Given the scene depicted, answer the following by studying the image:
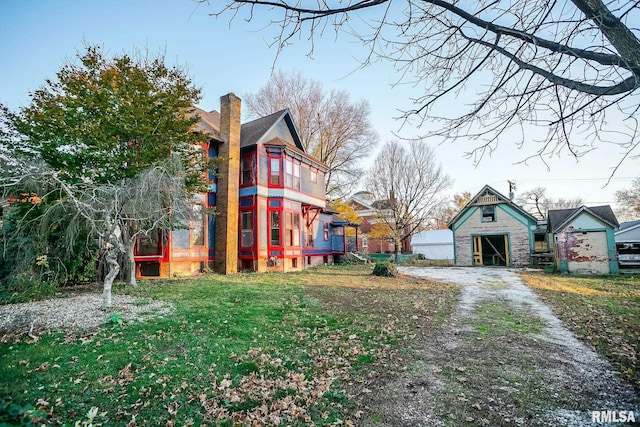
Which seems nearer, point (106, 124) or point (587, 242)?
point (106, 124)

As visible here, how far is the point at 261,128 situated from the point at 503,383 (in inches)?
689

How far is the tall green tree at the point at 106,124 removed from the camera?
924 cm

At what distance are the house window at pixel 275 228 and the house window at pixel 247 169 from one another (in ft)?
7.44

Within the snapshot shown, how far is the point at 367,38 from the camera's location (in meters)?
3.30

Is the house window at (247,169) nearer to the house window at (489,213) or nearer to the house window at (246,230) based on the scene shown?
the house window at (246,230)

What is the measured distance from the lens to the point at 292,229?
59.9 feet

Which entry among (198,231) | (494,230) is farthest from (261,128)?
(494,230)

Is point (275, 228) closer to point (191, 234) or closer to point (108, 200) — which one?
point (191, 234)

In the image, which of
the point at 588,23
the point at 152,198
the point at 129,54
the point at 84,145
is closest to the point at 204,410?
the point at 588,23

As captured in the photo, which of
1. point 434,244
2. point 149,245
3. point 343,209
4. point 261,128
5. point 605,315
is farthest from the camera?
point 434,244

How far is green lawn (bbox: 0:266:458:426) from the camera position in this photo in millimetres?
3527

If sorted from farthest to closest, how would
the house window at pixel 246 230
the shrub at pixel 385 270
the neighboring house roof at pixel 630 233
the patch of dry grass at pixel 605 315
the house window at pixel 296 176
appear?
the neighboring house roof at pixel 630 233 < the house window at pixel 296 176 < the house window at pixel 246 230 < the shrub at pixel 385 270 < the patch of dry grass at pixel 605 315

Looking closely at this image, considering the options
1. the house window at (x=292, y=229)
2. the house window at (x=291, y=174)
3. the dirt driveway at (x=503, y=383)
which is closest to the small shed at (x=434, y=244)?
the house window at (x=292, y=229)

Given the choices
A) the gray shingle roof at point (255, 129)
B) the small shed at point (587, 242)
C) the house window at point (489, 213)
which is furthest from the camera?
the house window at point (489, 213)
